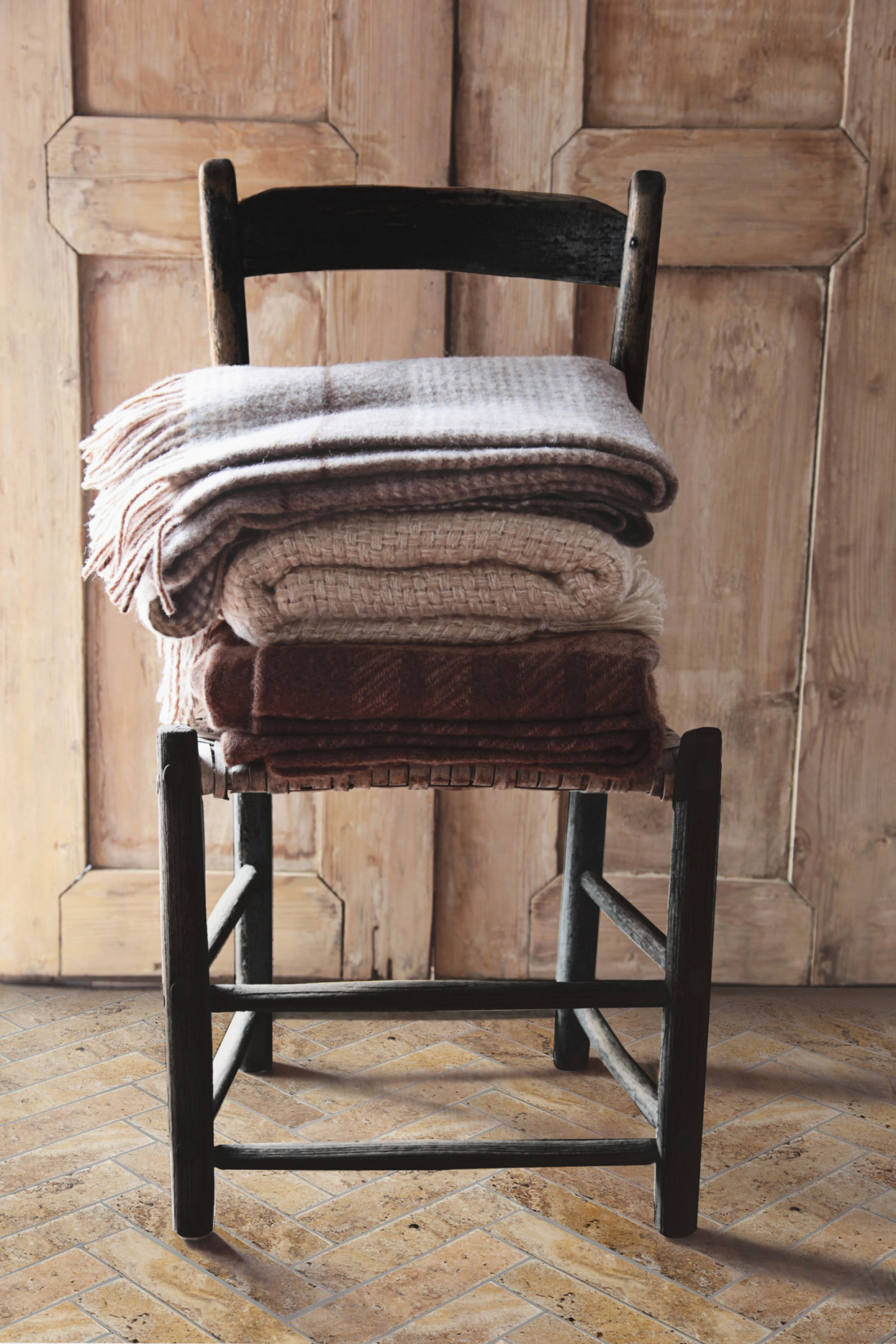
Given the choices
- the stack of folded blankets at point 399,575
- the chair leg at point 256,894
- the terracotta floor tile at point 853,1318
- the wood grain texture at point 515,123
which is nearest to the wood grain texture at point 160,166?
the wood grain texture at point 515,123

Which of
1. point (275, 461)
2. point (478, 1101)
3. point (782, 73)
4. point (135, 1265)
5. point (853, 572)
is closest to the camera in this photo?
point (275, 461)

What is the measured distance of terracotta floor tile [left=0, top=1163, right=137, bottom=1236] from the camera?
3.90 ft

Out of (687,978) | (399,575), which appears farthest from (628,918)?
(399,575)

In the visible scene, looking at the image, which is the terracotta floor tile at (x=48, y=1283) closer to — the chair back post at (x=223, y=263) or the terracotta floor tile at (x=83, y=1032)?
the terracotta floor tile at (x=83, y=1032)

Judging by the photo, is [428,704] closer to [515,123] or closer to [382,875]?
[382,875]

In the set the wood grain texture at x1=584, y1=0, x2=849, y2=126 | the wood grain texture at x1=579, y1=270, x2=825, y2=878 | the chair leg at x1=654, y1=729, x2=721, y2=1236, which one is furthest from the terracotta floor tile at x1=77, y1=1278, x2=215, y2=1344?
the wood grain texture at x1=584, y1=0, x2=849, y2=126

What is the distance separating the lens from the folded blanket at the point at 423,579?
1.04m

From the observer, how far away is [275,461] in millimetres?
1013

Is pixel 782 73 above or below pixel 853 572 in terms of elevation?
above

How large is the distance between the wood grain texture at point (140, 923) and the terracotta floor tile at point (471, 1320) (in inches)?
28.6

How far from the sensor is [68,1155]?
1305 mm

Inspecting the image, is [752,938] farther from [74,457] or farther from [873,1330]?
[74,457]

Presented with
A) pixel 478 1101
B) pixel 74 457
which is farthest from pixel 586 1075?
pixel 74 457

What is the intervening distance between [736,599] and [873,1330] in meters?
0.96
